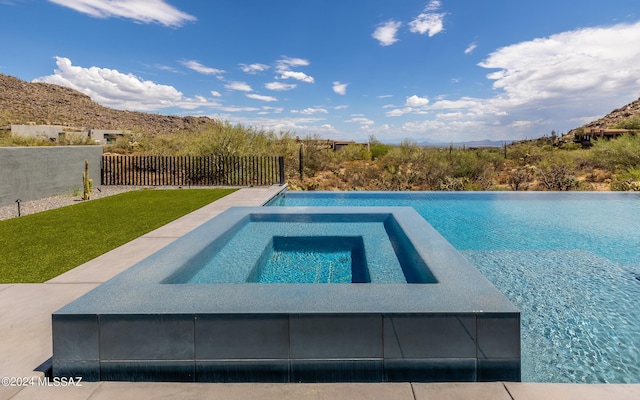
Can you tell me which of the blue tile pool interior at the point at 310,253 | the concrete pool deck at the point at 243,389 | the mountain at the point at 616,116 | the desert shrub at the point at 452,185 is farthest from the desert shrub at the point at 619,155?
the mountain at the point at 616,116

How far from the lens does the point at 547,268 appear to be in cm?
478

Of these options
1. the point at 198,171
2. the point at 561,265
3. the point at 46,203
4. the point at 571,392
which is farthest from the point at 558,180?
the point at 46,203

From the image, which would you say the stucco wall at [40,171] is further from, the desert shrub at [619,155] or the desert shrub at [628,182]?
the desert shrub at [619,155]

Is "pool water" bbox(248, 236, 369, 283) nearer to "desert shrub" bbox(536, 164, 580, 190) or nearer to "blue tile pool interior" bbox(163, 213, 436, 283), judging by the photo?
"blue tile pool interior" bbox(163, 213, 436, 283)

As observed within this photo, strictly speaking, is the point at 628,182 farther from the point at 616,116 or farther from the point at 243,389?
the point at 616,116

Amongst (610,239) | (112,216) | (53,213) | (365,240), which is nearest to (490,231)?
(610,239)

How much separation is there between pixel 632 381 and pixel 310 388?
7.30 ft

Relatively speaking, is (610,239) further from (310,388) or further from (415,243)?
(310,388)

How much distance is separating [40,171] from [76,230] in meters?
5.80

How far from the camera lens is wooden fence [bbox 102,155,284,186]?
13.6m

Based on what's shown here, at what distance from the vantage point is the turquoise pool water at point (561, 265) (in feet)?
9.16

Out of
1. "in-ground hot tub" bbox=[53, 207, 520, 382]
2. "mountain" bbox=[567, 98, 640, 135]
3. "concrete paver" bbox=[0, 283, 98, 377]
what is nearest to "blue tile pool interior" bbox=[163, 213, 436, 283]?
"in-ground hot tub" bbox=[53, 207, 520, 382]

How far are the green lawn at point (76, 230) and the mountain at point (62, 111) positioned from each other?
30.2 metres

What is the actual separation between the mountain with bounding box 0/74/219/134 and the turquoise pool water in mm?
33211
